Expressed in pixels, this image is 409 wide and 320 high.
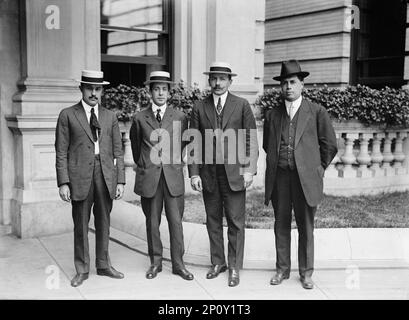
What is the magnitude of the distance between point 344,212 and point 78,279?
4381mm

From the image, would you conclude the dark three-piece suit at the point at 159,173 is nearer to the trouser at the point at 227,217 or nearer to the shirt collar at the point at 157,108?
the shirt collar at the point at 157,108

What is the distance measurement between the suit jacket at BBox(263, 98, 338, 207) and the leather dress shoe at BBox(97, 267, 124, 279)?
195 cm

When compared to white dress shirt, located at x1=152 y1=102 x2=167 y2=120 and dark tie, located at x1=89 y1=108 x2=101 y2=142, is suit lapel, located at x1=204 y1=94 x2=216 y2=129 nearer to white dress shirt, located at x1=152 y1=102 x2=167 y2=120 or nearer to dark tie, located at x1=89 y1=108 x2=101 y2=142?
white dress shirt, located at x1=152 y1=102 x2=167 y2=120

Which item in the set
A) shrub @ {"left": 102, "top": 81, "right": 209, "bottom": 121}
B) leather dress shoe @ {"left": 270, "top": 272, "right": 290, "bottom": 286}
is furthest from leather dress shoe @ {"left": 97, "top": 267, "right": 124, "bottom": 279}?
shrub @ {"left": 102, "top": 81, "right": 209, "bottom": 121}

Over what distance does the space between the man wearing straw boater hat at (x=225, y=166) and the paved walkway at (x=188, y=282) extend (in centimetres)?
29

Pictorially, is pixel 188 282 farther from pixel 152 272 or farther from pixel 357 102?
pixel 357 102

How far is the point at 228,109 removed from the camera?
5.65 metres

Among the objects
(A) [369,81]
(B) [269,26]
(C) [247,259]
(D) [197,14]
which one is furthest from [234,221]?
A: (B) [269,26]

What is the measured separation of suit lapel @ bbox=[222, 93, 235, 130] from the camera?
18.5ft

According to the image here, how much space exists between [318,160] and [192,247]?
1922 millimetres

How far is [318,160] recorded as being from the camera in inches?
216

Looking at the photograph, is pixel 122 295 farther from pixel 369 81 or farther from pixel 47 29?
pixel 369 81

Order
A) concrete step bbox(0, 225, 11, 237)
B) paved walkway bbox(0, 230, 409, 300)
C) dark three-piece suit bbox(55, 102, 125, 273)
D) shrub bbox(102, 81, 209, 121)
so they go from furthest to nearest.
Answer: shrub bbox(102, 81, 209, 121)
concrete step bbox(0, 225, 11, 237)
dark three-piece suit bbox(55, 102, 125, 273)
paved walkway bbox(0, 230, 409, 300)

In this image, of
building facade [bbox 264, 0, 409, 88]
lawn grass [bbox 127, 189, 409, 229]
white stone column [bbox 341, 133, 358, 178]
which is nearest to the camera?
lawn grass [bbox 127, 189, 409, 229]
